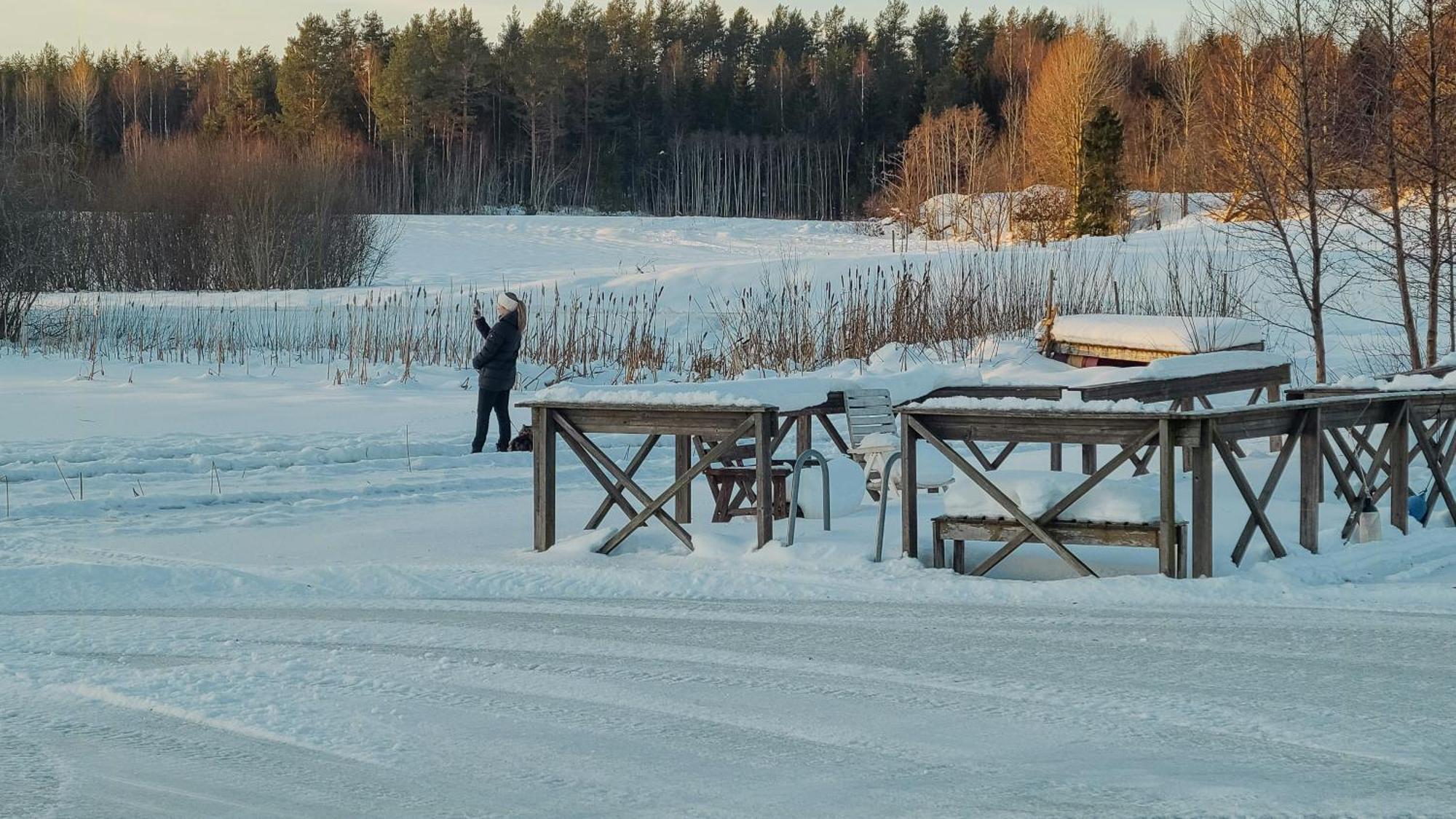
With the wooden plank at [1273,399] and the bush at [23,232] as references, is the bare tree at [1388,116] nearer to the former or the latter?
the wooden plank at [1273,399]

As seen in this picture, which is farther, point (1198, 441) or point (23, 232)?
point (23, 232)

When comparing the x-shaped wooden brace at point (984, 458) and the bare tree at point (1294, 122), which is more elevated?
the bare tree at point (1294, 122)

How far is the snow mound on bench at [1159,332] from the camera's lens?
19578 millimetres

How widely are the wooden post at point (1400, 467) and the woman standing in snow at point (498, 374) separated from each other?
784cm

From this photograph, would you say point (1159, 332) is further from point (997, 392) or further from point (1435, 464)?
point (1435, 464)

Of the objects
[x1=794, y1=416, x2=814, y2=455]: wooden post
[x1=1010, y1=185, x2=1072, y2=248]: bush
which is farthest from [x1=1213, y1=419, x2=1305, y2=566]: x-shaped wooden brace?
[x1=1010, y1=185, x2=1072, y2=248]: bush

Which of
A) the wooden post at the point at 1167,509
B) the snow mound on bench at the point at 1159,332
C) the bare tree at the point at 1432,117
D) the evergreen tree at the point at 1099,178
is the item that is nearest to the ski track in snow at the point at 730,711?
the wooden post at the point at 1167,509

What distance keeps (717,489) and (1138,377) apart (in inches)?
192

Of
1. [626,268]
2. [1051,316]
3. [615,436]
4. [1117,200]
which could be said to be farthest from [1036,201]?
[615,436]

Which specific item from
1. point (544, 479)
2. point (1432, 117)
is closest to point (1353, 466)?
point (544, 479)

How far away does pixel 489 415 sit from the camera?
48.2 ft

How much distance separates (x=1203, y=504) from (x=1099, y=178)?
118ft

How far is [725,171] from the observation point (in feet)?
229

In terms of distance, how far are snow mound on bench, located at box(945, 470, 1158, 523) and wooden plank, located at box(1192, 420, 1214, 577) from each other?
0.86 feet
